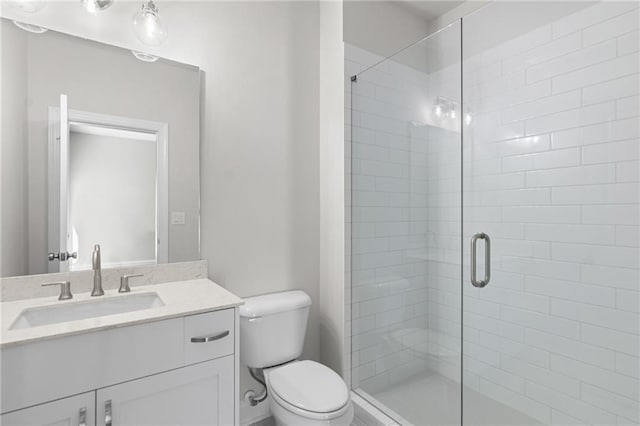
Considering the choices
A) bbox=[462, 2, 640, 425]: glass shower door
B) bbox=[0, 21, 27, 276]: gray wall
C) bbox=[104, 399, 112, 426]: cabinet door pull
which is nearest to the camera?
bbox=[104, 399, 112, 426]: cabinet door pull

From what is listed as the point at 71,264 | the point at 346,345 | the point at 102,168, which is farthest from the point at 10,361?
the point at 346,345

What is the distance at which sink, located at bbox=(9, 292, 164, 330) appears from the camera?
1.20 meters

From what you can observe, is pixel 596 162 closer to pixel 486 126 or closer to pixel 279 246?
pixel 486 126

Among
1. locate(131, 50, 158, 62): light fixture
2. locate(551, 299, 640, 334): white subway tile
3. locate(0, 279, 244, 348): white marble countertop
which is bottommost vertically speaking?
locate(551, 299, 640, 334): white subway tile

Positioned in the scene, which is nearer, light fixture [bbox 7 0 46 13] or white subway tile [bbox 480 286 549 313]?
light fixture [bbox 7 0 46 13]

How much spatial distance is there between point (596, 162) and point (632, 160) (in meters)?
0.13

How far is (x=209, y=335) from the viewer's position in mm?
1200

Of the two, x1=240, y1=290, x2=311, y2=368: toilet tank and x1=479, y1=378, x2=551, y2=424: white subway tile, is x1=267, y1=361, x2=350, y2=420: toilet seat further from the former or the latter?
x1=479, y1=378, x2=551, y2=424: white subway tile

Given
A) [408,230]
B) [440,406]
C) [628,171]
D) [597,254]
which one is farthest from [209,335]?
[628,171]

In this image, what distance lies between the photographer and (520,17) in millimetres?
1876

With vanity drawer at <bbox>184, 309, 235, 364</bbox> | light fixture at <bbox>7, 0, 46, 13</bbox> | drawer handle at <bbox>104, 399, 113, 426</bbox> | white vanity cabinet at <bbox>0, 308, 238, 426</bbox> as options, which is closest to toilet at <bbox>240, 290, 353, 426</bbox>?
white vanity cabinet at <bbox>0, 308, 238, 426</bbox>

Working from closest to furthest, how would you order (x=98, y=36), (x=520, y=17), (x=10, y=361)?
(x=10, y=361), (x=98, y=36), (x=520, y=17)

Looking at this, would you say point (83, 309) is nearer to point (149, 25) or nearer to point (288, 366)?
point (288, 366)

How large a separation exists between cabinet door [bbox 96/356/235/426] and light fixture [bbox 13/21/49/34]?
1.38 meters
